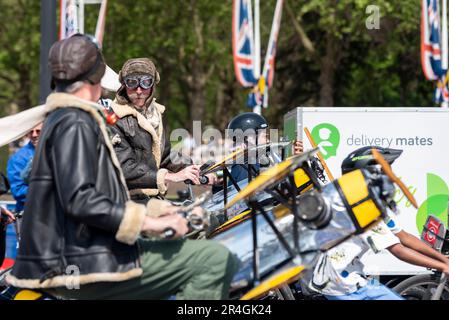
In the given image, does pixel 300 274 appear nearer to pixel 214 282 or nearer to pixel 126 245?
pixel 214 282

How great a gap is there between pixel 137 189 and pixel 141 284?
Result: 2066 mm

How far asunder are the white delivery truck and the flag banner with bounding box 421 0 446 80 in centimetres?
1437

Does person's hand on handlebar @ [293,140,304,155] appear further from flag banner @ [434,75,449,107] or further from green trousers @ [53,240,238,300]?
flag banner @ [434,75,449,107]

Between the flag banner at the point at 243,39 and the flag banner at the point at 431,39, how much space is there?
14.3ft

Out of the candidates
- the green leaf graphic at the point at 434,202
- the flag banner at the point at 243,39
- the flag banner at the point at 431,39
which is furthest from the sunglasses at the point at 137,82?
the flag banner at the point at 431,39

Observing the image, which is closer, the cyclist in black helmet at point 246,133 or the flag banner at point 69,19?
the cyclist in black helmet at point 246,133

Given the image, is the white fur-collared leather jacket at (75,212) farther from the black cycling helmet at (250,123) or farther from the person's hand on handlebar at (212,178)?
the black cycling helmet at (250,123)

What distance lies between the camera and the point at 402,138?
25.7 feet

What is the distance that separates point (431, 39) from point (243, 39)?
16.1 ft

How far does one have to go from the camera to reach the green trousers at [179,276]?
3.79 metres

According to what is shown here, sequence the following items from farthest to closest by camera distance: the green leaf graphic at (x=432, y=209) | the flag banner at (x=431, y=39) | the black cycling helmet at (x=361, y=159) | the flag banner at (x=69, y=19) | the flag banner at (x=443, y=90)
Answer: the flag banner at (x=443, y=90) → the flag banner at (x=431, y=39) → the flag banner at (x=69, y=19) → the green leaf graphic at (x=432, y=209) → the black cycling helmet at (x=361, y=159)

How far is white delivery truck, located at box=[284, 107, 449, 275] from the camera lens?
774cm

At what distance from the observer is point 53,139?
12.0ft

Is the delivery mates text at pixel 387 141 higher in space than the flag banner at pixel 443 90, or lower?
lower
